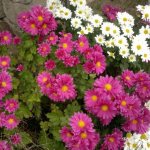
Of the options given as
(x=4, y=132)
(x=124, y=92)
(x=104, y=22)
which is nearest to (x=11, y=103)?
(x=4, y=132)

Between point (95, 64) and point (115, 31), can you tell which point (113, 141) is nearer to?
point (95, 64)

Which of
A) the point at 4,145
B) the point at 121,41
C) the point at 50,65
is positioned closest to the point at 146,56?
the point at 121,41

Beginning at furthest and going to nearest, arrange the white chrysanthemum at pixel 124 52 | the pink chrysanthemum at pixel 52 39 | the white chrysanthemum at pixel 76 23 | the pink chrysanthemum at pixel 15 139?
the white chrysanthemum at pixel 76 23 < the white chrysanthemum at pixel 124 52 < the pink chrysanthemum at pixel 52 39 < the pink chrysanthemum at pixel 15 139

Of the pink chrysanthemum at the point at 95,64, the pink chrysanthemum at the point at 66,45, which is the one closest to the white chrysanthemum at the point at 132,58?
the pink chrysanthemum at the point at 95,64

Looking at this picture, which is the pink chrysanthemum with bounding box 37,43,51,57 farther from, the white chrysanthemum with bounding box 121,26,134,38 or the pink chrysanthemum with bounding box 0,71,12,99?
the white chrysanthemum with bounding box 121,26,134,38

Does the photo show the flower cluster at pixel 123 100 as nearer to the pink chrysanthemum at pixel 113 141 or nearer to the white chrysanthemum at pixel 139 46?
the pink chrysanthemum at pixel 113 141

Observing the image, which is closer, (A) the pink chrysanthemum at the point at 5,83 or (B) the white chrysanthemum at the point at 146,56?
(A) the pink chrysanthemum at the point at 5,83
